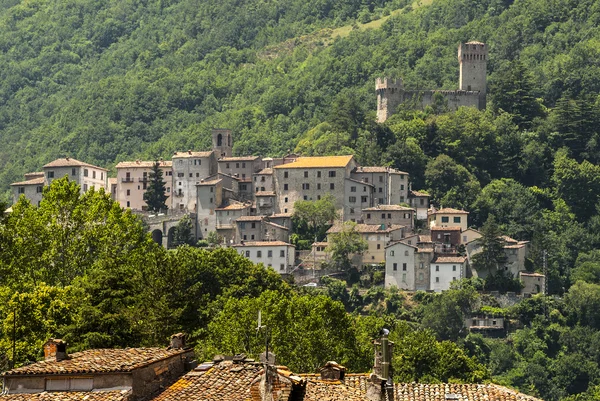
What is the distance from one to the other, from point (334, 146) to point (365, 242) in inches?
1391

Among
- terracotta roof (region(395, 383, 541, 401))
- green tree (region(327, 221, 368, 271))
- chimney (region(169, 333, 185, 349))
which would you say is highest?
green tree (region(327, 221, 368, 271))

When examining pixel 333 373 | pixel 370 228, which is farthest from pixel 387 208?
pixel 333 373

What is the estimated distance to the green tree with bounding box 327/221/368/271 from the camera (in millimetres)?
152750

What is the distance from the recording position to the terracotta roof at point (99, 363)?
115ft

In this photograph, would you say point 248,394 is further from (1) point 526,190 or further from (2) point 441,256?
(1) point 526,190

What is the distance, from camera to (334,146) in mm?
188125

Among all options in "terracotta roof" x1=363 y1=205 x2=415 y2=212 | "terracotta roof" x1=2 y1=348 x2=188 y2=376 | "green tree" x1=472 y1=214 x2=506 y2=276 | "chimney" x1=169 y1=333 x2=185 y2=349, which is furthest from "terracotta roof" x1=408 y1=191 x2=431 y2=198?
"terracotta roof" x1=2 y1=348 x2=188 y2=376

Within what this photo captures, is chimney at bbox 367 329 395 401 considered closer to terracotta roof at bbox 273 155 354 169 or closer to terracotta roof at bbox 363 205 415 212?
terracotta roof at bbox 363 205 415 212

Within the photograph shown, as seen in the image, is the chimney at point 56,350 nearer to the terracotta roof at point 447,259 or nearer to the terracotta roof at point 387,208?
the terracotta roof at point 447,259

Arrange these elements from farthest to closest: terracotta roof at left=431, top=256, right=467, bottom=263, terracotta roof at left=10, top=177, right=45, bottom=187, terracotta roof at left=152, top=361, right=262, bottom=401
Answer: terracotta roof at left=10, top=177, right=45, bottom=187 → terracotta roof at left=431, top=256, right=467, bottom=263 → terracotta roof at left=152, top=361, right=262, bottom=401

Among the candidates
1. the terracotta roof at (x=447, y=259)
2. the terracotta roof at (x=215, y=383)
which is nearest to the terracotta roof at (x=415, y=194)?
the terracotta roof at (x=447, y=259)

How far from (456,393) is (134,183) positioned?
134m

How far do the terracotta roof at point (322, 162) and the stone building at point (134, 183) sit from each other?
1354cm

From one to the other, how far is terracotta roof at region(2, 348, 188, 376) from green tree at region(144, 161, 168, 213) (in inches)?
5139
